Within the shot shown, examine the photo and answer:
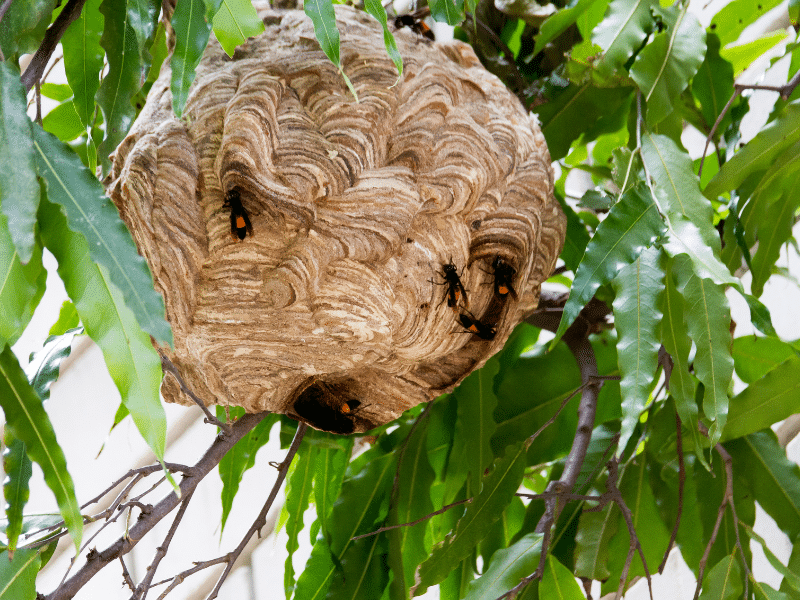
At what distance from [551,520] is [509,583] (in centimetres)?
13

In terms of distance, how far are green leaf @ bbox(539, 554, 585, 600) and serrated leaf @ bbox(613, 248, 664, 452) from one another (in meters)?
0.30

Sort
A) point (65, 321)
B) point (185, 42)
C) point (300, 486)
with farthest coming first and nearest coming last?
point (300, 486), point (65, 321), point (185, 42)

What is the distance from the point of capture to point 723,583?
1.34 m

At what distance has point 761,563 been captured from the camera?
244cm

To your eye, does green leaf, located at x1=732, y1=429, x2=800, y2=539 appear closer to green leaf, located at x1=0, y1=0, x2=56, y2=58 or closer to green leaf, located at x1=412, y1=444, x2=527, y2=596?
green leaf, located at x1=412, y1=444, x2=527, y2=596

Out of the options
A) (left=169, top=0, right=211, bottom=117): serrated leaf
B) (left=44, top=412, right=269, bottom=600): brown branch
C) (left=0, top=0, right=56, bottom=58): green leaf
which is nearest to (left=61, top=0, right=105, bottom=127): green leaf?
(left=0, top=0, right=56, bottom=58): green leaf

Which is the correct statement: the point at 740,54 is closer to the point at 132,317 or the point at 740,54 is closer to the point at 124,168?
the point at 124,168

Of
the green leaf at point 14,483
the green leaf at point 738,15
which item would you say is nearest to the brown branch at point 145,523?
the green leaf at point 14,483

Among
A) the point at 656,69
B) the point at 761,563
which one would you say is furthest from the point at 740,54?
the point at 761,563

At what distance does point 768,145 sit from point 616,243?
0.44 metres

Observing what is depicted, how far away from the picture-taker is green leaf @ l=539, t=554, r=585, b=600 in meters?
1.27

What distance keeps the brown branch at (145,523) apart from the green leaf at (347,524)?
1.20 ft

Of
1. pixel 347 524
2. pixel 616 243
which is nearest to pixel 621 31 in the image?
pixel 616 243

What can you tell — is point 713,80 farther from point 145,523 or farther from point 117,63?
point 145,523
